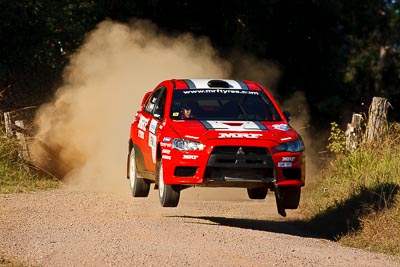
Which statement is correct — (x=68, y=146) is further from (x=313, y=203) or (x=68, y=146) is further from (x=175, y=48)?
(x=313, y=203)

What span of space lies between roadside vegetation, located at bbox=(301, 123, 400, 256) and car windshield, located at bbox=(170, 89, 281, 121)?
194cm

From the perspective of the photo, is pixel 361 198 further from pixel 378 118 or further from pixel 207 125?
pixel 207 125

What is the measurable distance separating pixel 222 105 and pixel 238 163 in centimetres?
158

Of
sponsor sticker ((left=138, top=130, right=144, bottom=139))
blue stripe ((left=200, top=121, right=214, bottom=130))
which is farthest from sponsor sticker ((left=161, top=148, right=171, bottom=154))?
sponsor sticker ((left=138, top=130, right=144, bottom=139))

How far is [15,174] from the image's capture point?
800 inches

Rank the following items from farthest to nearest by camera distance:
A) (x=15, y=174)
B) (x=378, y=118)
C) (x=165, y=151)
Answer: (x=15, y=174), (x=378, y=118), (x=165, y=151)

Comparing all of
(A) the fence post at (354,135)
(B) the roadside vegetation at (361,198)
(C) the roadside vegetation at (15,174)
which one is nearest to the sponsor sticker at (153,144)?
(B) the roadside vegetation at (361,198)

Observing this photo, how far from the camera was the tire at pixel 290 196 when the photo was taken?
47.5ft

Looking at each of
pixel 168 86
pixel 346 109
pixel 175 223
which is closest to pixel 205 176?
pixel 175 223

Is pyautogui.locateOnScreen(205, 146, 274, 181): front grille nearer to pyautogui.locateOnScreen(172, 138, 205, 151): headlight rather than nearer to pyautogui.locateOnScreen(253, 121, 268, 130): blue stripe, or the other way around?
pyautogui.locateOnScreen(172, 138, 205, 151): headlight

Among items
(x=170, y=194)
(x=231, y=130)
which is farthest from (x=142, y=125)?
(x=231, y=130)

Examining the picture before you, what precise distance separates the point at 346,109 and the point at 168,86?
1690cm

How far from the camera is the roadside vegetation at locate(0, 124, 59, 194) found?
1943 centimetres

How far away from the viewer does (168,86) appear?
15.9 meters
